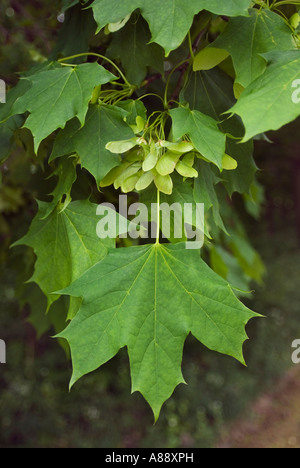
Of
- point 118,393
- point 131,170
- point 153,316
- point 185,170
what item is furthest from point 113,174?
point 118,393

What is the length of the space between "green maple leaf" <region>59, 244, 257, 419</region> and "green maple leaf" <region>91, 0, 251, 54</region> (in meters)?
0.40

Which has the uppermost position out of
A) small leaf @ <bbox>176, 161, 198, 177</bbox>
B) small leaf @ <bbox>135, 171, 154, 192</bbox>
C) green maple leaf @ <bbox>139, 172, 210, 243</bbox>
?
small leaf @ <bbox>176, 161, 198, 177</bbox>

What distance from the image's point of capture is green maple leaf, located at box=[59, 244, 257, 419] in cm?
96

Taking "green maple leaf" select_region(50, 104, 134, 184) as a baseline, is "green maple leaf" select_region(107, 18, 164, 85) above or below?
above

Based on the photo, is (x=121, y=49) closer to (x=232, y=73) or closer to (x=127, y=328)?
(x=232, y=73)

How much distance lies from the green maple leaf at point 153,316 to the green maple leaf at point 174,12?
403 millimetres

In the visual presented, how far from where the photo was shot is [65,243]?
1.16 metres

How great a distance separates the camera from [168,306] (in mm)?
1011

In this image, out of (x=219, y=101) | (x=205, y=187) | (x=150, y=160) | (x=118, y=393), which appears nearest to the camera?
(x=150, y=160)

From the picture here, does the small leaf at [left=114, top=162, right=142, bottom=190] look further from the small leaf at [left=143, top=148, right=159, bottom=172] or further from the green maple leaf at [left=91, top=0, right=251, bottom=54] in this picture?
the green maple leaf at [left=91, top=0, right=251, bottom=54]

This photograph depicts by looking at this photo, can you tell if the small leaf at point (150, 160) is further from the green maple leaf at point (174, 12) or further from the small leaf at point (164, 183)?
the green maple leaf at point (174, 12)

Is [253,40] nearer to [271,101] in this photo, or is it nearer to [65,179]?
[271,101]

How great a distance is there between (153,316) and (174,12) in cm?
58

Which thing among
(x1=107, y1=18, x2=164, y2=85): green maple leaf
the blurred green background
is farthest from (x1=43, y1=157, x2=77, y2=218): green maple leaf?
the blurred green background
